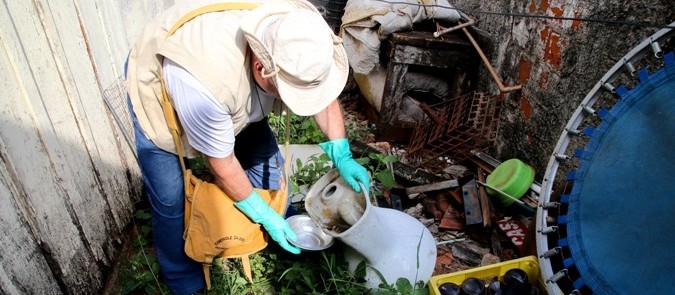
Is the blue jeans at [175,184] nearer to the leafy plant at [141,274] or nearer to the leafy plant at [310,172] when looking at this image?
the leafy plant at [141,274]

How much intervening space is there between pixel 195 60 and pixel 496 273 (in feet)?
5.87

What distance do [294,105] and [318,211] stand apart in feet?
2.25

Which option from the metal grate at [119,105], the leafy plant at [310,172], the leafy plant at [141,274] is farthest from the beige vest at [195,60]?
the leafy plant at [310,172]

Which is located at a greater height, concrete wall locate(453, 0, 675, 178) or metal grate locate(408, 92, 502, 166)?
concrete wall locate(453, 0, 675, 178)

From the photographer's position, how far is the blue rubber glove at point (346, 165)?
2.05 meters

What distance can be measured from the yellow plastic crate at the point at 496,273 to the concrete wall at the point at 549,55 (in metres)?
1.02

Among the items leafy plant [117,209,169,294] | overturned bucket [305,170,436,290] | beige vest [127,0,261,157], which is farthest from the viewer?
leafy plant [117,209,169,294]

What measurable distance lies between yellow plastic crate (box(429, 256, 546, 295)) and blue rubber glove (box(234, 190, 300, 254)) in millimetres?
768

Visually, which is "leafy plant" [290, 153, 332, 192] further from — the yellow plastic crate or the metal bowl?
the yellow plastic crate

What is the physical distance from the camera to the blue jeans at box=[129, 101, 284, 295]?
2.03 m

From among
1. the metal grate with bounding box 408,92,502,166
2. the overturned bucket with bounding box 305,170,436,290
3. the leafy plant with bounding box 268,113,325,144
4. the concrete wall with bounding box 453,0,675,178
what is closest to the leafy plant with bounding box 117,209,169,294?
the overturned bucket with bounding box 305,170,436,290

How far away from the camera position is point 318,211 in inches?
81.0

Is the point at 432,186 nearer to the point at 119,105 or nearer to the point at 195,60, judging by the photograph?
the point at 195,60


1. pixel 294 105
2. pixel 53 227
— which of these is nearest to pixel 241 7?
pixel 294 105
